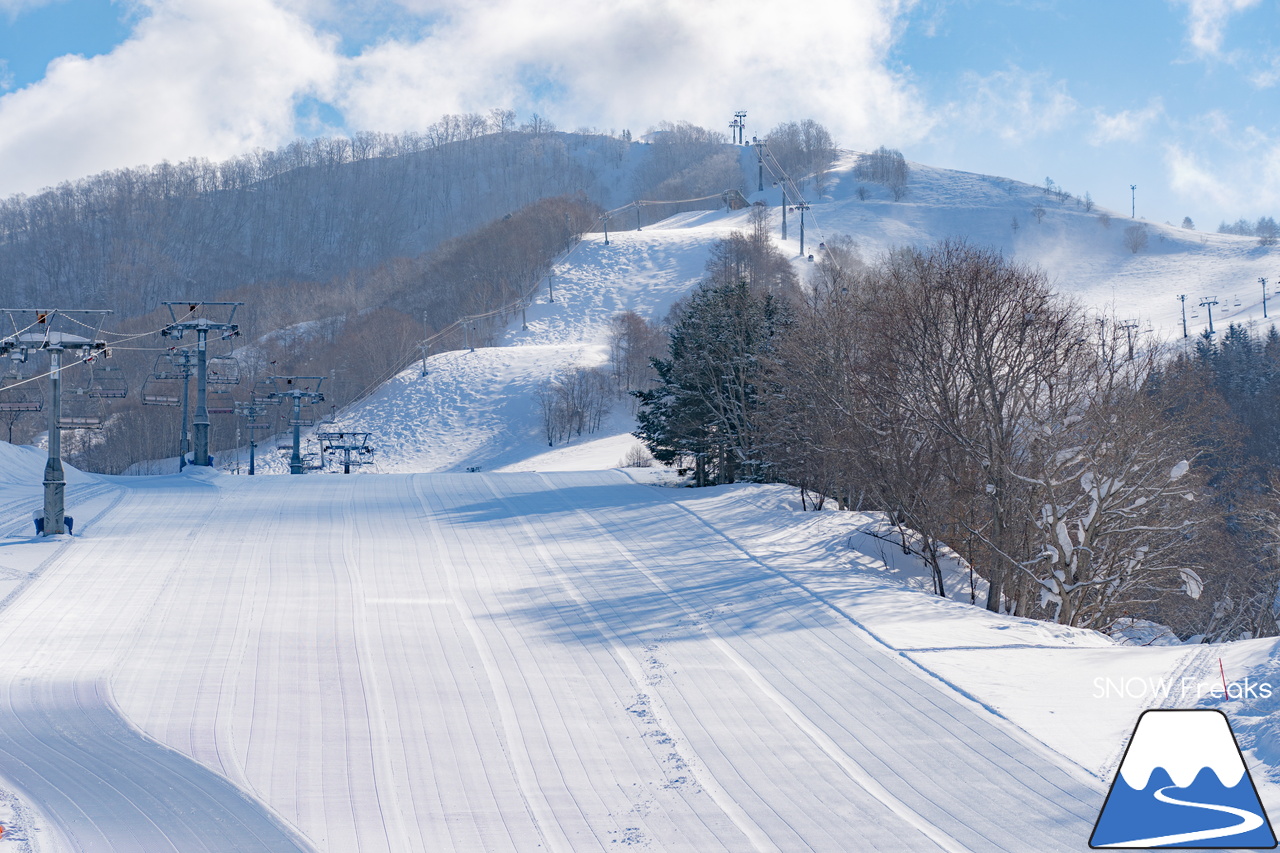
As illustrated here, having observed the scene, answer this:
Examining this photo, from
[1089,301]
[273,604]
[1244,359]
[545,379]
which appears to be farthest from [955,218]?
[273,604]

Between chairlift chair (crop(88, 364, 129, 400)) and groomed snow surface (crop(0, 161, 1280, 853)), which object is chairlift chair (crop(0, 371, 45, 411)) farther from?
groomed snow surface (crop(0, 161, 1280, 853))

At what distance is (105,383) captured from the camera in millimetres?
35312

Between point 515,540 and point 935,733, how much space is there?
11.2 m

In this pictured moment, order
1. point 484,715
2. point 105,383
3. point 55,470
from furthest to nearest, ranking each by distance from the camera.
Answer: point 105,383 < point 55,470 < point 484,715

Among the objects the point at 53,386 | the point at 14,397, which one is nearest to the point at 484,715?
the point at 53,386

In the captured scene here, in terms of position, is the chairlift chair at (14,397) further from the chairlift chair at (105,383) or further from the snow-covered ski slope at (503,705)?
the snow-covered ski slope at (503,705)

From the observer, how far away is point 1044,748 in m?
9.26

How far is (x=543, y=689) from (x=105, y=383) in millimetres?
29946

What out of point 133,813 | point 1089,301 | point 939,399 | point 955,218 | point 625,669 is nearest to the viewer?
point 133,813

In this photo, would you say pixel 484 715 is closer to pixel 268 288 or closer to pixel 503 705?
pixel 503 705

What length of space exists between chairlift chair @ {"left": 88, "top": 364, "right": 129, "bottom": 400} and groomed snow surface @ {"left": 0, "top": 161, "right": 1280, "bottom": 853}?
1333 cm

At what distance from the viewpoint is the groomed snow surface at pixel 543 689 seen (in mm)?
8102

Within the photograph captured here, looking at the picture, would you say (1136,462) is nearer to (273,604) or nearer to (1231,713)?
(1231,713)

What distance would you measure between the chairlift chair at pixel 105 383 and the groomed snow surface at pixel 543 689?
43.7 ft
